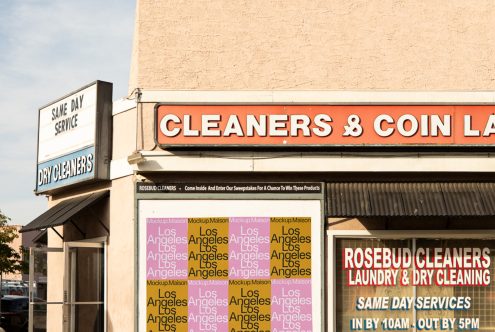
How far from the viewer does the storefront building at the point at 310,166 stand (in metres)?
15.7

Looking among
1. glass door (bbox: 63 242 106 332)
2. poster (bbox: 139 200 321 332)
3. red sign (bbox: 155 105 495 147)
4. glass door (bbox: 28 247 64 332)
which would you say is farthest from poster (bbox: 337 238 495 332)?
glass door (bbox: 28 247 64 332)

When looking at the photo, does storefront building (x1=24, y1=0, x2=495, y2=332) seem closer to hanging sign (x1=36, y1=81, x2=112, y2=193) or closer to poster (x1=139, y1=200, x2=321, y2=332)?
poster (x1=139, y1=200, x2=321, y2=332)

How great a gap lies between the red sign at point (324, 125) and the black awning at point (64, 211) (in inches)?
105

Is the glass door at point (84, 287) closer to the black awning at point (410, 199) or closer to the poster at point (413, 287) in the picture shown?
the poster at point (413, 287)

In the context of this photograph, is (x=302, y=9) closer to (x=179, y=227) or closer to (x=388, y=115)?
(x=388, y=115)

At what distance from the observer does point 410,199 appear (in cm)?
1557

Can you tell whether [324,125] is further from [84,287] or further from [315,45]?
[84,287]

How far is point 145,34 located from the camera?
640 inches

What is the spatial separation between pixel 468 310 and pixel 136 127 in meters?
6.83

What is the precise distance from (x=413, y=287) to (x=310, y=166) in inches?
113

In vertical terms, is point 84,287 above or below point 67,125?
below

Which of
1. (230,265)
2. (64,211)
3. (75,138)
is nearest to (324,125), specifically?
(230,265)

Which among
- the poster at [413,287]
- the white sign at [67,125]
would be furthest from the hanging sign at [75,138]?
the poster at [413,287]

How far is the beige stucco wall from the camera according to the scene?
16.2 metres
